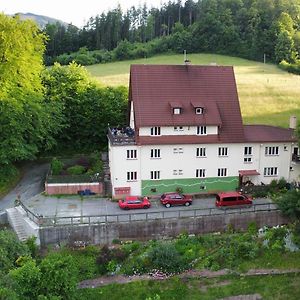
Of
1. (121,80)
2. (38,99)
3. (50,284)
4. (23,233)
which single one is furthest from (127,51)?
(50,284)

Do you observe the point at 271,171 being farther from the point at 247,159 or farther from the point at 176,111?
the point at 176,111

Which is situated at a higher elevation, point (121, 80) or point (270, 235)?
point (121, 80)

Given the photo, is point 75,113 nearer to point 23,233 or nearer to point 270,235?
point 23,233

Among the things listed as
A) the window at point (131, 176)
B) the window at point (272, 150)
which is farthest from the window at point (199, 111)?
the window at point (131, 176)

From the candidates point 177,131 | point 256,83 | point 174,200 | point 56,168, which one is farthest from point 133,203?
point 256,83

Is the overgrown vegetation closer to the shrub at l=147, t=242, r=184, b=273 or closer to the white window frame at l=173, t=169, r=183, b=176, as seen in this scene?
the shrub at l=147, t=242, r=184, b=273

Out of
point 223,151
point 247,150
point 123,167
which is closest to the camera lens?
point 123,167
